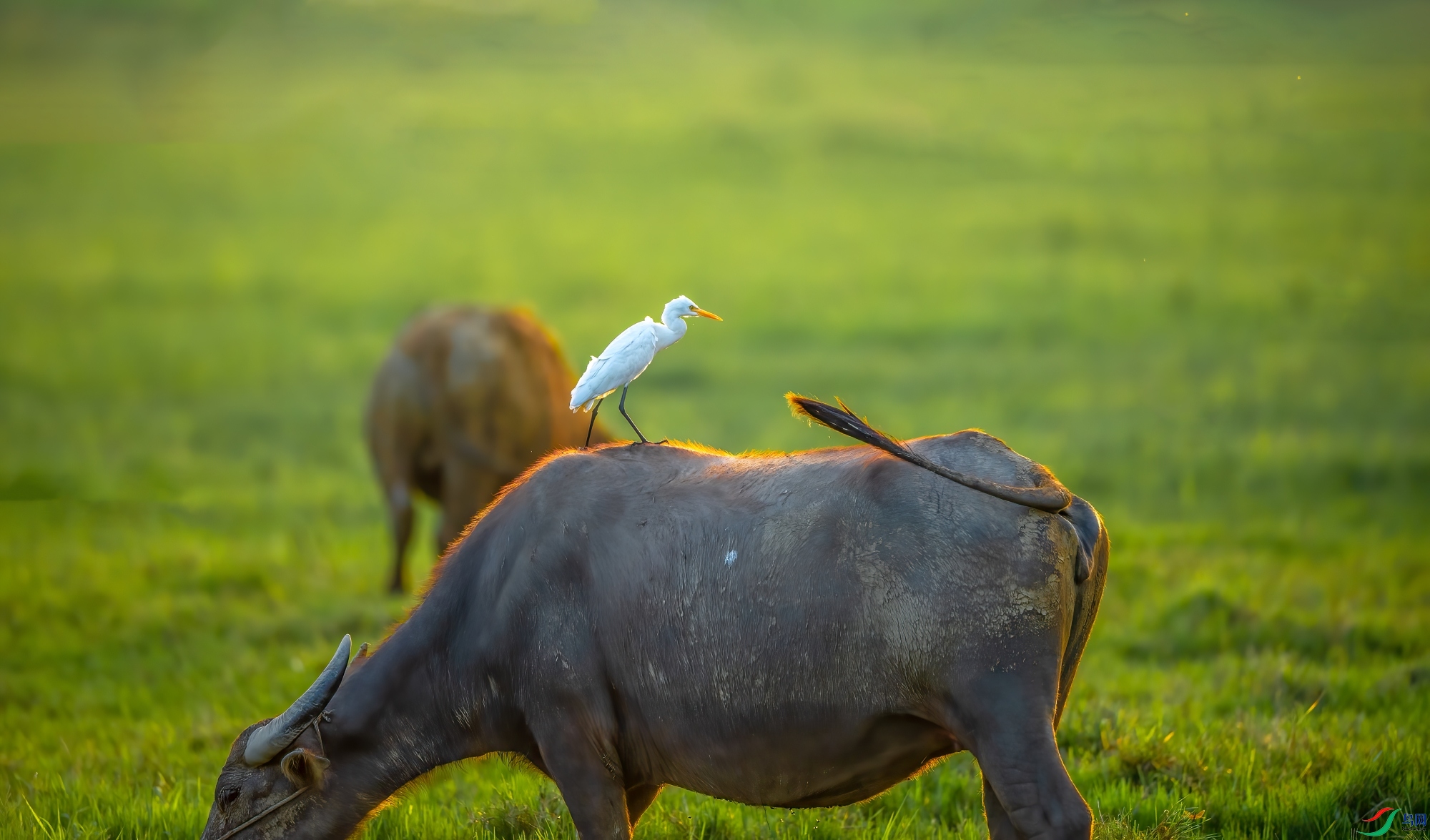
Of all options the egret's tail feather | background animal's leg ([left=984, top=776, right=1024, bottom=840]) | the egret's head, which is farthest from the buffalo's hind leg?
the egret's head

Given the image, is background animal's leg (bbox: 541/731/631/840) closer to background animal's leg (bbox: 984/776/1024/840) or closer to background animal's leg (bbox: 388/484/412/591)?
background animal's leg (bbox: 984/776/1024/840)

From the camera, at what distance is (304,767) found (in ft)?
15.9

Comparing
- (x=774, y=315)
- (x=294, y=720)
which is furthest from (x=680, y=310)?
(x=774, y=315)

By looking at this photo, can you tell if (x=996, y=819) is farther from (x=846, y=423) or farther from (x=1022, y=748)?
(x=846, y=423)

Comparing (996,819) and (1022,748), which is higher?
(1022,748)

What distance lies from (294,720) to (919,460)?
2.48 metres

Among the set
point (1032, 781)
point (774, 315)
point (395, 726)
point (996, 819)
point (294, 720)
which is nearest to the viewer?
point (1032, 781)

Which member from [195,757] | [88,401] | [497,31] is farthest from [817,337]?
[195,757]

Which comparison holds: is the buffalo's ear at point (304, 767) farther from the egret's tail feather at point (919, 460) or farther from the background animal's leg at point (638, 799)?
the egret's tail feather at point (919, 460)

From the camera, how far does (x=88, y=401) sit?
2016 cm

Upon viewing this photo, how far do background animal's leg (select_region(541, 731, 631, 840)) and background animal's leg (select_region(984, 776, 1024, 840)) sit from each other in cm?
132

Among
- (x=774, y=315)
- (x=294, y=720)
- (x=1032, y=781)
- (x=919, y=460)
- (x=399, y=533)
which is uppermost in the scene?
(x=919, y=460)

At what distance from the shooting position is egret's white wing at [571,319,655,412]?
5047 mm

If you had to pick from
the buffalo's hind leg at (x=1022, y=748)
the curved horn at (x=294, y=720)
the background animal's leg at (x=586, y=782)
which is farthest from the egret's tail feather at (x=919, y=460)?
the curved horn at (x=294, y=720)
